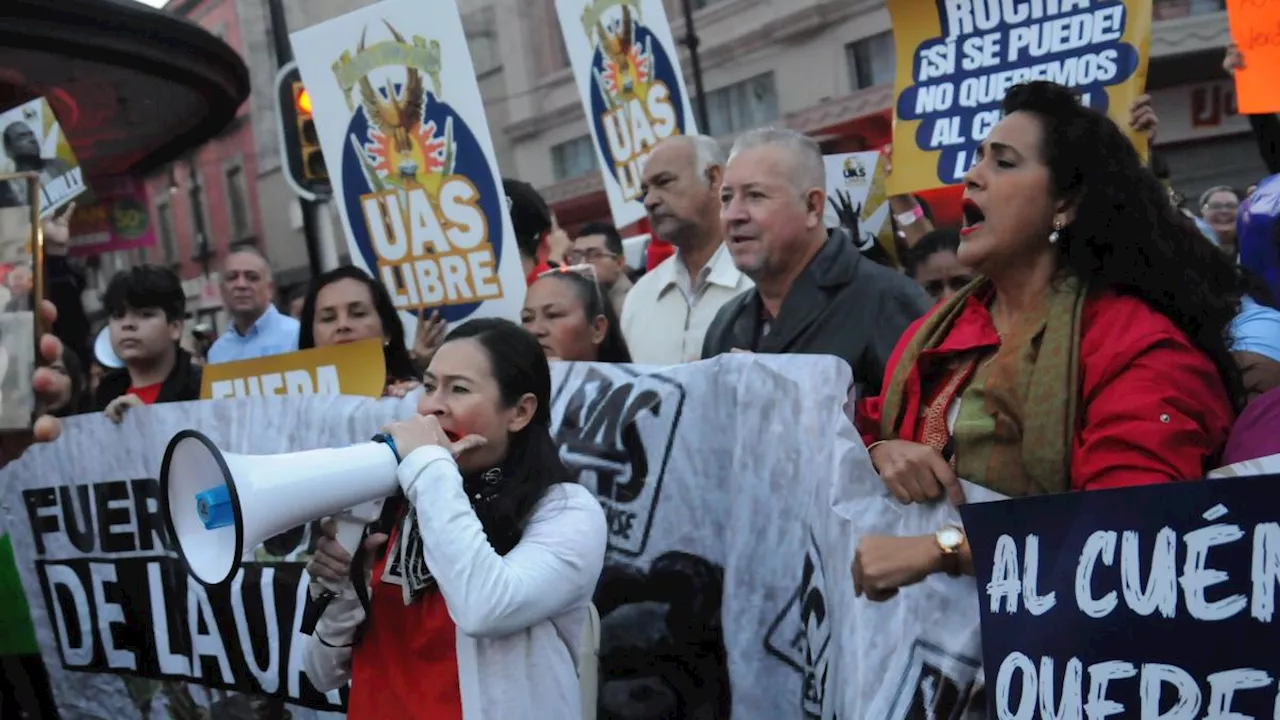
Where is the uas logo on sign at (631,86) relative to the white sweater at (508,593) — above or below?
above

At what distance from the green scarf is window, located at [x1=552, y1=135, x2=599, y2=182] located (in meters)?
15.1

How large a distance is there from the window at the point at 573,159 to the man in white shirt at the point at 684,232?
513 inches

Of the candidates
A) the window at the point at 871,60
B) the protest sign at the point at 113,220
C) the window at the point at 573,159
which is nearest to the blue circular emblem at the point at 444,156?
the window at the point at 871,60

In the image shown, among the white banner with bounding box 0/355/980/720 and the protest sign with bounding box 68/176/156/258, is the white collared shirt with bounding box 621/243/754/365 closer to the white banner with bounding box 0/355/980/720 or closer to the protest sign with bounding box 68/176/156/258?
the white banner with bounding box 0/355/980/720

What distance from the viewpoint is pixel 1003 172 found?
87.4 inches

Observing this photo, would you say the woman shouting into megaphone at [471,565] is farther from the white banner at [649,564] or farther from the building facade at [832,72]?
the building facade at [832,72]

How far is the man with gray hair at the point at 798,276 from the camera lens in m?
3.00

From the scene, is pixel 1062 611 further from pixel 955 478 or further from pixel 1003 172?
pixel 1003 172

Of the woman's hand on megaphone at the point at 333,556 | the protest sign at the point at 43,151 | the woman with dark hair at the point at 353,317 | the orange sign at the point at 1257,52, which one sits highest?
the protest sign at the point at 43,151

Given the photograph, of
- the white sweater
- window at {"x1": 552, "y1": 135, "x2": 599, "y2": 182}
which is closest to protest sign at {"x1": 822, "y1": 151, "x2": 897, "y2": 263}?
the white sweater

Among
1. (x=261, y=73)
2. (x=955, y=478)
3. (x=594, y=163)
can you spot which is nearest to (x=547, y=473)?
(x=955, y=478)

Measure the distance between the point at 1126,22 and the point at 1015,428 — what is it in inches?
85.1

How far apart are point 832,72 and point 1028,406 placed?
12.4 metres

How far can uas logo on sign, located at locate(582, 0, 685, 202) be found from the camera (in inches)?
220
